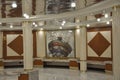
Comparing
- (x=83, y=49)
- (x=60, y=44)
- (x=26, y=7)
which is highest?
(x=26, y=7)

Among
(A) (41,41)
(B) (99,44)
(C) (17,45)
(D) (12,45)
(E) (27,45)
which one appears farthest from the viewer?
(C) (17,45)

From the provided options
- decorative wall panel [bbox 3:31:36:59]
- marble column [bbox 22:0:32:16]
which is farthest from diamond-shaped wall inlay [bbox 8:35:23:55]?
marble column [bbox 22:0:32:16]

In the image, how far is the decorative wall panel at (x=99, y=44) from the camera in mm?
17328

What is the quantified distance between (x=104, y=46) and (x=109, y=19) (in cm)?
393

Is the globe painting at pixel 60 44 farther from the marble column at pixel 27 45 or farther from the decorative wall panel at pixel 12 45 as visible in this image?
the marble column at pixel 27 45

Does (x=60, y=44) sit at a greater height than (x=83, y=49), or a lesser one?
greater

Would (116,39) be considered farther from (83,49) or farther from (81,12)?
(83,49)

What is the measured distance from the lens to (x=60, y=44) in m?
20.4

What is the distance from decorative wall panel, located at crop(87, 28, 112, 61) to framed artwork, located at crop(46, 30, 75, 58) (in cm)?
187

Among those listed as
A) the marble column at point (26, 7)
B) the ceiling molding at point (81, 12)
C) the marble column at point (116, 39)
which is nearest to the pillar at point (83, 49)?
the ceiling molding at point (81, 12)

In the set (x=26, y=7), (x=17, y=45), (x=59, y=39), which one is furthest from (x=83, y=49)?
(x=17, y=45)

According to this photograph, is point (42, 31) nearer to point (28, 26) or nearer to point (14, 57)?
point (14, 57)

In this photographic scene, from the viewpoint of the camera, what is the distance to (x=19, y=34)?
70.6 feet

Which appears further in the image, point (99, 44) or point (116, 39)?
point (99, 44)
